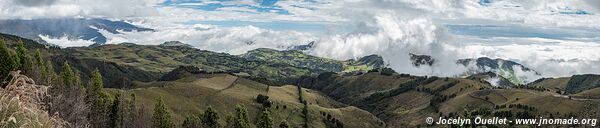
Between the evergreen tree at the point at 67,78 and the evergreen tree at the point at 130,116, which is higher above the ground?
the evergreen tree at the point at 67,78

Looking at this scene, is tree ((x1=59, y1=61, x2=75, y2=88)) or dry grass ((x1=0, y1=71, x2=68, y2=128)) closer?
dry grass ((x1=0, y1=71, x2=68, y2=128))

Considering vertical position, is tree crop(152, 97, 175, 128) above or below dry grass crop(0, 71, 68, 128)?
below

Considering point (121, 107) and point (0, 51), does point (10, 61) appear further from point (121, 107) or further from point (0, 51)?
point (121, 107)

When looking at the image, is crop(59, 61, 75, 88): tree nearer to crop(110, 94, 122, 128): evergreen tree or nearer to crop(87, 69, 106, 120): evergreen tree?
crop(87, 69, 106, 120): evergreen tree

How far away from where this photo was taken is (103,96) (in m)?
167

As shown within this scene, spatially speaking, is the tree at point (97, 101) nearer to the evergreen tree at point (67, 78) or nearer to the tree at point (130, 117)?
the evergreen tree at point (67, 78)

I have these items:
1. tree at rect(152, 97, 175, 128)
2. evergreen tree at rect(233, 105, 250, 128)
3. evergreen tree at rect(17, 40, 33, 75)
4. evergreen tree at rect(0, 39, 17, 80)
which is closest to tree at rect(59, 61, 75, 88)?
evergreen tree at rect(17, 40, 33, 75)

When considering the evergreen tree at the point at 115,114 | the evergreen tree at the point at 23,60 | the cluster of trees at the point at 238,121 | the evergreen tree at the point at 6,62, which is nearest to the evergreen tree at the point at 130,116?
the evergreen tree at the point at 115,114

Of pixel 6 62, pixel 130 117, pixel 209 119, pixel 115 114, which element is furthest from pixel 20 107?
pixel 209 119

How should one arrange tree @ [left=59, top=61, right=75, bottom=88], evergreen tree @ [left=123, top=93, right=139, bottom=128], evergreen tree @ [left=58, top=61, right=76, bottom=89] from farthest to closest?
1. evergreen tree @ [left=58, top=61, right=76, bottom=89]
2. tree @ [left=59, top=61, right=75, bottom=88]
3. evergreen tree @ [left=123, top=93, right=139, bottom=128]

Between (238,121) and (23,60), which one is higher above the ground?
(23,60)

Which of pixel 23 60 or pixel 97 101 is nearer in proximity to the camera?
pixel 23 60

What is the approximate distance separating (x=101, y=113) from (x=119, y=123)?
6037 millimetres

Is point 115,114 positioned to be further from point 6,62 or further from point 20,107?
point 20,107
